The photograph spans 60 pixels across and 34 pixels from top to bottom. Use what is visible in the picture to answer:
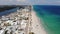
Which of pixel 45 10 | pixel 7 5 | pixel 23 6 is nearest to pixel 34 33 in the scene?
pixel 7 5

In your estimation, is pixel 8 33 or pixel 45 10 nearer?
pixel 8 33

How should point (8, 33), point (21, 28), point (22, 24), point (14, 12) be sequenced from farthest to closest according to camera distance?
point (14, 12), point (22, 24), point (21, 28), point (8, 33)

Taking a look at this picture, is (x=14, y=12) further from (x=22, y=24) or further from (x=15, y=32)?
(x=15, y=32)

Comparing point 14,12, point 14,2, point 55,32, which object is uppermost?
point 14,2

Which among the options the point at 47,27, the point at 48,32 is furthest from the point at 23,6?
the point at 48,32

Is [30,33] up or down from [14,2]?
down

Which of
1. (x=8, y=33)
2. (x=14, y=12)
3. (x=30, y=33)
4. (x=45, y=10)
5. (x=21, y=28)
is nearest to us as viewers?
(x=8, y=33)

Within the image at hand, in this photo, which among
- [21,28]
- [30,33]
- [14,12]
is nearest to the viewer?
[30,33]

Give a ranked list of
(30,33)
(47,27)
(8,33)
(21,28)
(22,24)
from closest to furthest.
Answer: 1. (8,33)
2. (30,33)
3. (21,28)
4. (22,24)
5. (47,27)

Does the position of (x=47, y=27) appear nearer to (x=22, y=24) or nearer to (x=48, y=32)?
(x=48, y=32)
